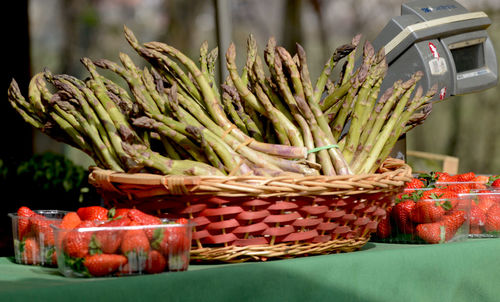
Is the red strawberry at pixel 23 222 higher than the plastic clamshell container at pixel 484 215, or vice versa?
the red strawberry at pixel 23 222

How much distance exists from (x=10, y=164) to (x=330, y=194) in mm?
4091

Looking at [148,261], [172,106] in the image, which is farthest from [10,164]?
[148,261]

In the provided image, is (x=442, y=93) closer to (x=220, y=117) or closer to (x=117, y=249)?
(x=220, y=117)

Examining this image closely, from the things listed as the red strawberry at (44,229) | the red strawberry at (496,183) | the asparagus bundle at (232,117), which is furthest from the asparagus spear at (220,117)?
the red strawberry at (496,183)

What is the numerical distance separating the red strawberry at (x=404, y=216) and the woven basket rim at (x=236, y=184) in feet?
1.21

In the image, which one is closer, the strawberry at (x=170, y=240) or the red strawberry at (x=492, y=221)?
the strawberry at (x=170, y=240)

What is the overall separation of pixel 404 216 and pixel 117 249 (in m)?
1.10

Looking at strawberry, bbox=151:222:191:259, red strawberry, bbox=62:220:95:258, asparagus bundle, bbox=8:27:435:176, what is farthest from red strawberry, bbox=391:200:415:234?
red strawberry, bbox=62:220:95:258

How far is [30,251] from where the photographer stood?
5.85 ft

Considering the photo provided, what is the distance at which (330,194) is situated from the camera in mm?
1812

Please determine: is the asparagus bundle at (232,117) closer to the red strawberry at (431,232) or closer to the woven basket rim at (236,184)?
the woven basket rim at (236,184)

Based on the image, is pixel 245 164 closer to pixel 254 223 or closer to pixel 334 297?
pixel 254 223

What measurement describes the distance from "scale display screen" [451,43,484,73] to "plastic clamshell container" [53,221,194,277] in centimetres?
211

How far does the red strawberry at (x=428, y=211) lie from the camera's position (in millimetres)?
2174
